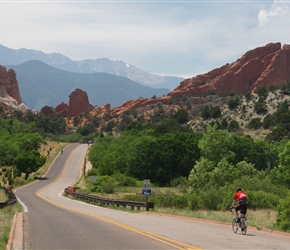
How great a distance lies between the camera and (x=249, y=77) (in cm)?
18312

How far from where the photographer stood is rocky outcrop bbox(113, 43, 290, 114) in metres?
178

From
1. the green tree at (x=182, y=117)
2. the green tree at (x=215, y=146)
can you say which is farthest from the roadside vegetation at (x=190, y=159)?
the green tree at (x=182, y=117)

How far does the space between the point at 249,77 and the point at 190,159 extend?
376ft

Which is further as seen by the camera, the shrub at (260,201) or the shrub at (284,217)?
the shrub at (260,201)

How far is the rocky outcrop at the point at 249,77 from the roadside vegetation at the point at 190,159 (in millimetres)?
16571

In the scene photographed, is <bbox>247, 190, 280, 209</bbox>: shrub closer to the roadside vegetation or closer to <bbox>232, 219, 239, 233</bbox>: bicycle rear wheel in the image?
the roadside vegetation

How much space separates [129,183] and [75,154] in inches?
1853

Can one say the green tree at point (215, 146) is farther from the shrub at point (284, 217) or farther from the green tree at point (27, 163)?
the green tree at point (27, 163)

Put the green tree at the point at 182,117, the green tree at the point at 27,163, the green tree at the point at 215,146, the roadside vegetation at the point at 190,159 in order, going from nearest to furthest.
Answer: the roadside vegetation at the point at 190,159 → the green tree at the point at 215,146 → the green tree at the point at 27,163 → the green tree at the point at 182,117

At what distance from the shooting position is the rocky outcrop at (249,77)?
584 feet

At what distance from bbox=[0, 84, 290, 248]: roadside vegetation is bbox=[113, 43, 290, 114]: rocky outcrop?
1657cm

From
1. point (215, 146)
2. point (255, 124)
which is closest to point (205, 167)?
point (215, 146)

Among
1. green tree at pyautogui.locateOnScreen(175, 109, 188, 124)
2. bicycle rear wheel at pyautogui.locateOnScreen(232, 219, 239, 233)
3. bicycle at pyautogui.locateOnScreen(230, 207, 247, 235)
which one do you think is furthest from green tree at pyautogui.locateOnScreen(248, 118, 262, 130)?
bicycle at pyautogui.locateOnScreen(230, 207, 247, 235)

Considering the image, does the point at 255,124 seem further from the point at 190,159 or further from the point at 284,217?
the point at 284,217
